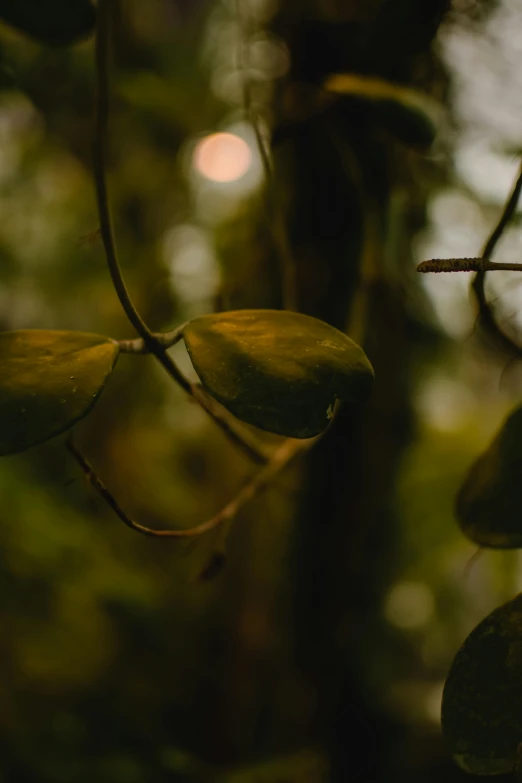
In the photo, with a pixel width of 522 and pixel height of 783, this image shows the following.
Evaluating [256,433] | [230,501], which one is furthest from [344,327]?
[256,433]

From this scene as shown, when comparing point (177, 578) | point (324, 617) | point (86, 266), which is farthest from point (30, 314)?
point (324, 617)

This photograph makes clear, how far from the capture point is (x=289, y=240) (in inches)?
26.0

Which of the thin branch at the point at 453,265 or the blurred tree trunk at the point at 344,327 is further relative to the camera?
the blurred tree trunk at the point at 344,327

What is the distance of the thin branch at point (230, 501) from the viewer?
0.29m

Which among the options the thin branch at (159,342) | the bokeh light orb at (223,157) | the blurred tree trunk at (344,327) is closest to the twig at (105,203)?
the thin branch at (159,342)

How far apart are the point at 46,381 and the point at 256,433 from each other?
33.9 inches

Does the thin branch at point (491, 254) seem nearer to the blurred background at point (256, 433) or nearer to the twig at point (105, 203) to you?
the blurred background at point (256, 433)

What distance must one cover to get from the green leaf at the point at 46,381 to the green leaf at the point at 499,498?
0.19 m

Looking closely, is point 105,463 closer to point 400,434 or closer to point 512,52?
point 400,434

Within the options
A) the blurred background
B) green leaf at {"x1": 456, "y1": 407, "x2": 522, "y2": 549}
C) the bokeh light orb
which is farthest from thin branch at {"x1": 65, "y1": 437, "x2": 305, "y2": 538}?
the bokeh light orb

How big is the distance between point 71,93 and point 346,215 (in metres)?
0.56

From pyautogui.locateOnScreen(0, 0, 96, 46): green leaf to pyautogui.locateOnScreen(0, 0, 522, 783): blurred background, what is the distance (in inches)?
2.9

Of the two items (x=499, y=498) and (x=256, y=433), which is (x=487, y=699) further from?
(x=256, y=433)

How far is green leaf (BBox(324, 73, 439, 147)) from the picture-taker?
1.21ft
